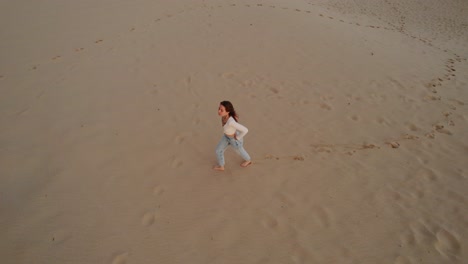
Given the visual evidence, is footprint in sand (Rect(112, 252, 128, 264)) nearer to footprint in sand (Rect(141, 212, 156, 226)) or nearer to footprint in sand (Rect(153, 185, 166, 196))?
footprint in sand (Rect(141, 212, 156, 226))

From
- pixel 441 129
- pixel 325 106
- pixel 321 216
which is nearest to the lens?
pixel 321 216

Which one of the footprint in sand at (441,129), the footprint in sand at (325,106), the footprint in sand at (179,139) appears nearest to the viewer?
the footprint in sand at (179,139)

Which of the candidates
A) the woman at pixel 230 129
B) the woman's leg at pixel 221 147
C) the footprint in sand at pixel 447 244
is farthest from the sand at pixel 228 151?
the woman at pixel 230 129

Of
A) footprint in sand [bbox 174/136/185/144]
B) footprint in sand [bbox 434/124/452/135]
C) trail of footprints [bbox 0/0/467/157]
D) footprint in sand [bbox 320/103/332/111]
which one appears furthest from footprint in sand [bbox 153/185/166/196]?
footprint in sand [bbox 434/124/452/135]

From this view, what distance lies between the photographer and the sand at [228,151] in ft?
10.9

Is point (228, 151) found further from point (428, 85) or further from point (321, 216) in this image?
point (428, 85)

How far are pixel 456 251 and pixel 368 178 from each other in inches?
49.7

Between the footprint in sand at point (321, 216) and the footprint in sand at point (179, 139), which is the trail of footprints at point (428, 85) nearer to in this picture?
the footprint in sand at point (179, 139)

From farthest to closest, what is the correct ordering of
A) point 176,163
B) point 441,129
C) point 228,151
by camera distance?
point 441,129 < point 228,151 < point 176,163

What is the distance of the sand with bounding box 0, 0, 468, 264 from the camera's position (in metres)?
3.31

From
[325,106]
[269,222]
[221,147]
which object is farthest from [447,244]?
[325,106]

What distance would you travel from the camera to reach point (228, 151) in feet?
15.1

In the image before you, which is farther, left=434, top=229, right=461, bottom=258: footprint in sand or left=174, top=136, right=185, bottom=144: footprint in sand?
left=174, top=136, right=185, bottom=144: footprint in sand

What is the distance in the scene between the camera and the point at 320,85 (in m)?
6.39
